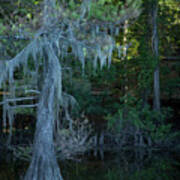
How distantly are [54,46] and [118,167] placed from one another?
4.68 meters

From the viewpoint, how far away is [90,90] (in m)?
14.4

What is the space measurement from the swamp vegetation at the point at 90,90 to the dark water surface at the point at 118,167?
3 centimetres

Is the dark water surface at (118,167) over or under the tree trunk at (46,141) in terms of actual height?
under

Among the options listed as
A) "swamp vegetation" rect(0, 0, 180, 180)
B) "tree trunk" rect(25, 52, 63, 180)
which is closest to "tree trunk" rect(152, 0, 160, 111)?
"swamp vegetation" rect(0, 0, 180, 180)

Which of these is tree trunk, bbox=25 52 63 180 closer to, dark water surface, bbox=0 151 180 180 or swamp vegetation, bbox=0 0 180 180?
swamp vegetation, bbox=0 0 180 180

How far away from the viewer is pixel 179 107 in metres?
16.5

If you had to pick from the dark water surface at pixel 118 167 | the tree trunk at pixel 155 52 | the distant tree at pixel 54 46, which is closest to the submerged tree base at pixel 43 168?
the distant tree at pixel 54 46

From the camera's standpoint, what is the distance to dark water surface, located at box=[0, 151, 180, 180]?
997 cm

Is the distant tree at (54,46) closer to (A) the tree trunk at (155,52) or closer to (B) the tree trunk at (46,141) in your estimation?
(B) the tree trunk at (46,141)

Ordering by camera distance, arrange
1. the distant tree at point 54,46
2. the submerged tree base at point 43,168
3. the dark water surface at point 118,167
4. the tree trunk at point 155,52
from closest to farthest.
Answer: the distant tree at point 54,46 < the submerged tree base at point 43,168 < the dark water surface at point 118,167 < the tree trunk at point 155,52

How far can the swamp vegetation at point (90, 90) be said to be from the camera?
25.9 feet

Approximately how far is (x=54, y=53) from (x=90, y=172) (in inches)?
156

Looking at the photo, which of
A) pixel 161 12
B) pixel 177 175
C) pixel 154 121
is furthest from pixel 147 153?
pixel 161 12

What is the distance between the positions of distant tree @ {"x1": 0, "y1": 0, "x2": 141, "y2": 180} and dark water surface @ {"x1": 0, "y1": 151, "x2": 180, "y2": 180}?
6.44 feet
